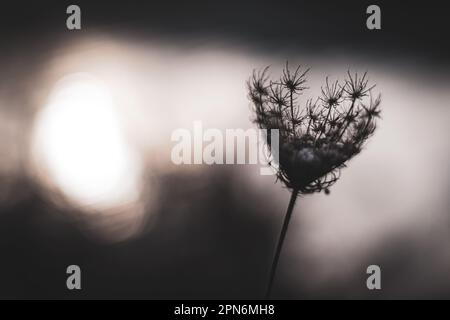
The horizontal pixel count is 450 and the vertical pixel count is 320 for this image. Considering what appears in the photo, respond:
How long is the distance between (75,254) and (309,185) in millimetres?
30753

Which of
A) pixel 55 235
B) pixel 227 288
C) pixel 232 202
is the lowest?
pixel 227 288

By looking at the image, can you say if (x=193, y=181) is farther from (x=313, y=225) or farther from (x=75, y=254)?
(x=313, y=225)

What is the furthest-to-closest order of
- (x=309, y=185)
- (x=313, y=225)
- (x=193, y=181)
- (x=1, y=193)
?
(x=193, y=181) < (x=1, y=193) < (x=313, y=225) < (x=309, y=185)

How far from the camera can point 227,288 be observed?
2962 cm

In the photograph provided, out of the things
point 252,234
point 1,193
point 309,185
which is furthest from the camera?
point 252,234

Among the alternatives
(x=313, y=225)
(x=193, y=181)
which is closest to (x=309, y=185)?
(x=313, y=225)

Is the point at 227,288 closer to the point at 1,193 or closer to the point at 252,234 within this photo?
the point at 252,234

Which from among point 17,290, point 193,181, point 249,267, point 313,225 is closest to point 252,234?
point 249,267

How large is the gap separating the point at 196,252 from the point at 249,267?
11.2ft

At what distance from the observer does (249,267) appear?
31.2 m
